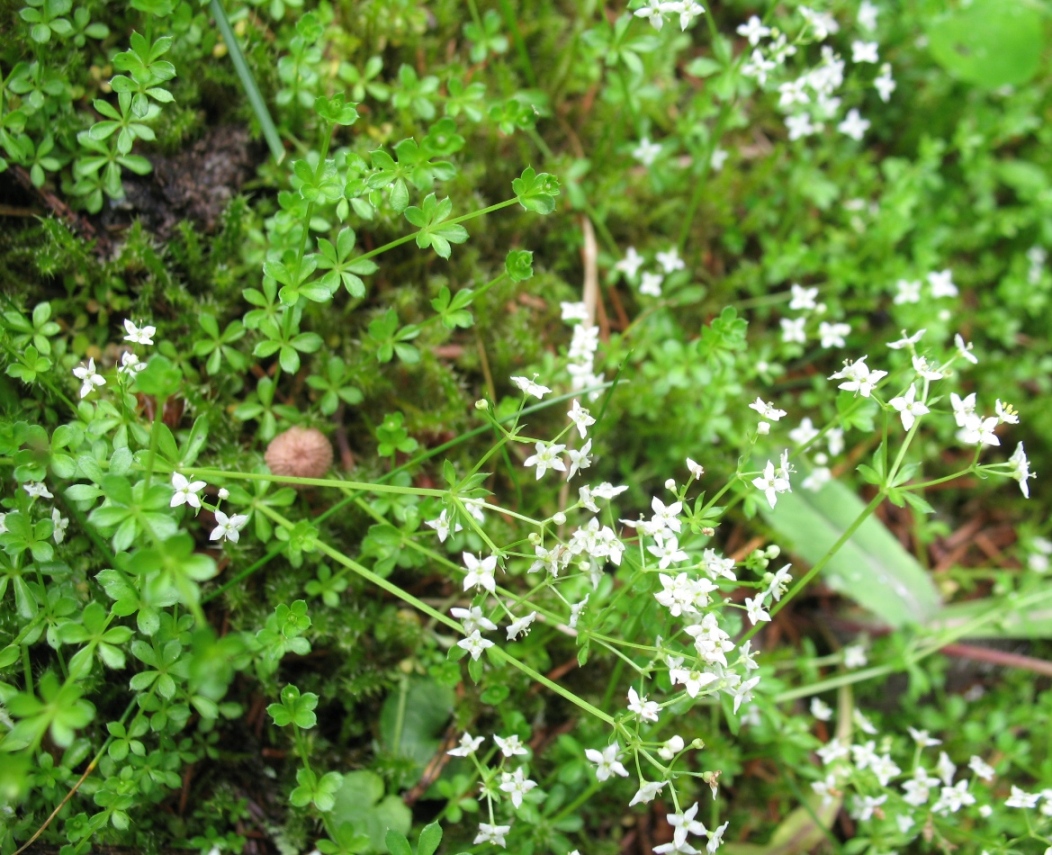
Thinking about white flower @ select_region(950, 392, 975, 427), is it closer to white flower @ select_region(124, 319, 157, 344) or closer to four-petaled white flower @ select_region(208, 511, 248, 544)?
four-petaled white flower @ select_region(208, 511, 248, 544)

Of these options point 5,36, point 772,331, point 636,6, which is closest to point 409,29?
point 636,6


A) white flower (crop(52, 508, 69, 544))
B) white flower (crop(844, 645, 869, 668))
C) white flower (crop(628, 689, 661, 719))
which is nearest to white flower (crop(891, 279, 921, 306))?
white flower (crop(844, 645, 869, 668))

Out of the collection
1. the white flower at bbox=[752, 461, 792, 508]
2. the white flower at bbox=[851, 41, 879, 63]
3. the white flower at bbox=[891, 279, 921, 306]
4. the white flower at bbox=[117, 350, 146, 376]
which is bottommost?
the white flower at bbox=[891, 279, 921, 306]

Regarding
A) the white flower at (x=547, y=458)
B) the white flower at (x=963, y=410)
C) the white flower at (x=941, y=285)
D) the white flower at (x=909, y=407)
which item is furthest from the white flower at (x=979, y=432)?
the white flower at (x=941, y=285)

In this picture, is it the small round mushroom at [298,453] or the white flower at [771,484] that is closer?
the white flower at [771,484]

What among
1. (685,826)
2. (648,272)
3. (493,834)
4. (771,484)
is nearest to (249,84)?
(648,272)

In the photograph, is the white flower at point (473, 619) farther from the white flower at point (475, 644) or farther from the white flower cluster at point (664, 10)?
the white flower cluster at point (664, 10)
